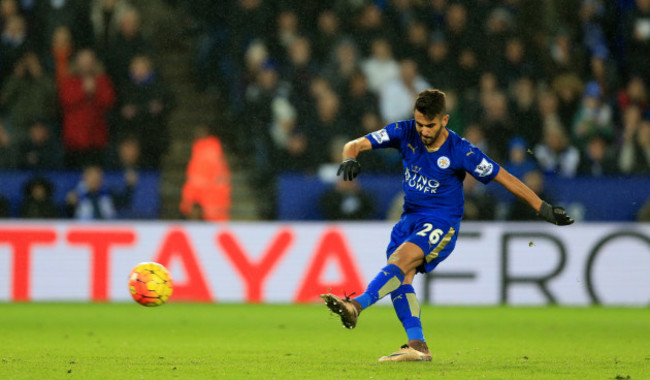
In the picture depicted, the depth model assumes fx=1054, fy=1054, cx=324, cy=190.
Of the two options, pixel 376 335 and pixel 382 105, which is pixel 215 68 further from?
pixel 376 335

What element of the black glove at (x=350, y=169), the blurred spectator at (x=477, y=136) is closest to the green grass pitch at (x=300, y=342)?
the black glove at (x=350, y=169)

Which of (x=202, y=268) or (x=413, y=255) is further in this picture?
(x=202, y=268)

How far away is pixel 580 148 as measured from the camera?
14742 millimetres

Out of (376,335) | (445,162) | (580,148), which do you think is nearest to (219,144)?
(580,148)

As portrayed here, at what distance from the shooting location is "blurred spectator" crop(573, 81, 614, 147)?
1485 centimetres

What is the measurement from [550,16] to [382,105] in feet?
12.6

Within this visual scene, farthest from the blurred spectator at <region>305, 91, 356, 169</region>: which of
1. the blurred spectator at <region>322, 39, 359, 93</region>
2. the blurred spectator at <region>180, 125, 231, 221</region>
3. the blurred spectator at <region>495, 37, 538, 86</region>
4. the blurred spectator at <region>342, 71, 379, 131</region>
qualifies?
the blurred spectator at <region>495, 37, 538, 86</region>

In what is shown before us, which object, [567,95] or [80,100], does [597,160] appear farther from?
[80,100]

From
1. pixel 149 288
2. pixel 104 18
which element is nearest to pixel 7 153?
pixel 104 18

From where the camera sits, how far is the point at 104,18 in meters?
15.3

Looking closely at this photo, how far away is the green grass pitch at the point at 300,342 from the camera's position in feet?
21.4

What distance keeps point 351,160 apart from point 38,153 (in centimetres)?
864

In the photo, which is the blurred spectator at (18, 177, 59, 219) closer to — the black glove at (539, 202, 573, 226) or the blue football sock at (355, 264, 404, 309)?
the blue football sock at (355, 264, 404, 309)

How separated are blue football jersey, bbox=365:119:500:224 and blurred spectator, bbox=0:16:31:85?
30.0ft
